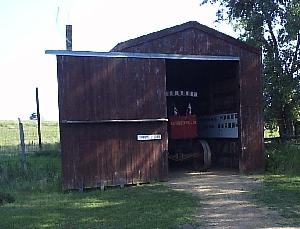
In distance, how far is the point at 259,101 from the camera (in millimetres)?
14461

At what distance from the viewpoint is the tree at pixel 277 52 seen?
59.2 feet

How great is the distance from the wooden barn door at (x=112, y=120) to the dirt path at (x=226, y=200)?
135 cm

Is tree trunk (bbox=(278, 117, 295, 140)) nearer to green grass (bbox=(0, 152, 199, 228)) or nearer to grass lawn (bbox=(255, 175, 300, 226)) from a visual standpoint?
grass lawn (bbox=(255, 175, 300, 226))

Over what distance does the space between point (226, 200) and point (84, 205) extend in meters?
3.24

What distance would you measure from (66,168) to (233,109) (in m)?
6.73

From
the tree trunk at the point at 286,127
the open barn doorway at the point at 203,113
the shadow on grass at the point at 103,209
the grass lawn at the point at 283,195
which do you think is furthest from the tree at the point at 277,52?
the shadow on grass at the point at 103,209

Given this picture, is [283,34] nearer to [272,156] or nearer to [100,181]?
[272,156]

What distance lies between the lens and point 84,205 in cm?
976

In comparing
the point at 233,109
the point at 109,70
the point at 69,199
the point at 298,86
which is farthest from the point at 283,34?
the point at 69,199

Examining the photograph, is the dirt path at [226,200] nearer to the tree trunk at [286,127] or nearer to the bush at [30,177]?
the bush at [30,177]

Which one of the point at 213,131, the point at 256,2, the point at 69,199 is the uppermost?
the point at 256,2

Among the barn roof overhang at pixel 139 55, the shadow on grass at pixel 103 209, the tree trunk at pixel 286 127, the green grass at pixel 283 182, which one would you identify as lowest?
the shadow on grass at pixel 103 209

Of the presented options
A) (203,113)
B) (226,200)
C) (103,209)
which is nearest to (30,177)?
(103,209)

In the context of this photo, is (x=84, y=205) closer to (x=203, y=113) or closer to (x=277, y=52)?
(x=203, y=113)
